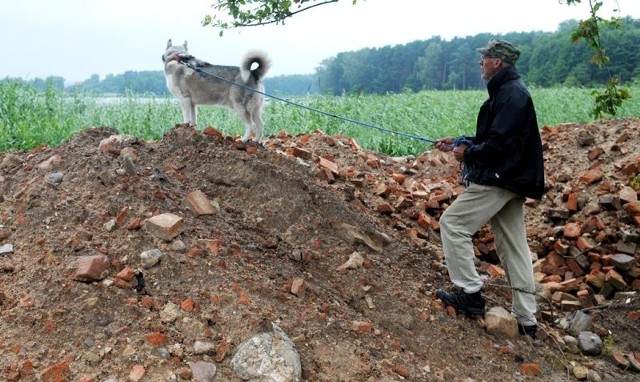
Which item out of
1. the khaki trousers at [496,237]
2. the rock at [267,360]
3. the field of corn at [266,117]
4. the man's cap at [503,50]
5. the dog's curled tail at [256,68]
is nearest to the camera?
the rock at [267,360]

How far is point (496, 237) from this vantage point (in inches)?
222

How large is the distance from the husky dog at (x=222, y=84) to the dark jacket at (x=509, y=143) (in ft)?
9.18

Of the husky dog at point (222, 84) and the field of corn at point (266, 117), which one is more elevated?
the husky dog at point (222, 84)

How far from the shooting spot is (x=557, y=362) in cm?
543

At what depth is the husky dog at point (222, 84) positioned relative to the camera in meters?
7.20

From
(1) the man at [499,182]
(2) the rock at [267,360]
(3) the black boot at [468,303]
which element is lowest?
(3) the black boot at [468,303]

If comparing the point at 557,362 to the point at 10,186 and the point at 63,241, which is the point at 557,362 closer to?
the point at 63,241

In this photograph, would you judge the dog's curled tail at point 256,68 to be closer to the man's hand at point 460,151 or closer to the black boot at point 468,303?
the man's hand at point 460,151

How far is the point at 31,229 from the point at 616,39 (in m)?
25.1

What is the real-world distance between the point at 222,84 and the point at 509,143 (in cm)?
354

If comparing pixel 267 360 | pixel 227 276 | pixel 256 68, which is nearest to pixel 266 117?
pixel 256 68

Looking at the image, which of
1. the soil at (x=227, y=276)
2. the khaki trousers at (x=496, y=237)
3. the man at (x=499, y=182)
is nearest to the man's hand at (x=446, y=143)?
the man at (x=499, y=182)

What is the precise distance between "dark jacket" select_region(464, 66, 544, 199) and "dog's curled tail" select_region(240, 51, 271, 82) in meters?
2.79

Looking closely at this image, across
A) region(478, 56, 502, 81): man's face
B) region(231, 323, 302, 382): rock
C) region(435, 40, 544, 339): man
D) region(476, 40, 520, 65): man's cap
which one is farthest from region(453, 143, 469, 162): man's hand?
region(231, 323, 302, 382): rock
